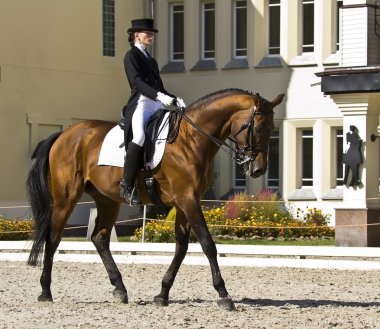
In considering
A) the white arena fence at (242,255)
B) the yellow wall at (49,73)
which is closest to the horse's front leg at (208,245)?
the white arena fence at (242,255)

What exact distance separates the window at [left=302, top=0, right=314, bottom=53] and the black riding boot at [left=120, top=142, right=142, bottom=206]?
19.6 m

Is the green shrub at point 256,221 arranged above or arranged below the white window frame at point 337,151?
below

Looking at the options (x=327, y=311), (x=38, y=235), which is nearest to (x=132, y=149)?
(x=38, y=235)

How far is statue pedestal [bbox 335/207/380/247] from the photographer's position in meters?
26.9

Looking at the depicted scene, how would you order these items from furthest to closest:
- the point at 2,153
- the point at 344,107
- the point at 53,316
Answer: the point at 2,153, the point at 344,107, the point at 53,316

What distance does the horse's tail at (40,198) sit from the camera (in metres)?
15.1

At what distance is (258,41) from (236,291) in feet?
60.1

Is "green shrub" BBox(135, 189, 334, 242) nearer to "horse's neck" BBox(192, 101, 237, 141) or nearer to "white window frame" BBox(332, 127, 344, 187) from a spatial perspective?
"white window frame" BBox(332, 127, 344, 187)

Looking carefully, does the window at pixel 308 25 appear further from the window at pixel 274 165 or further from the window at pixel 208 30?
the window at pixel 208 30

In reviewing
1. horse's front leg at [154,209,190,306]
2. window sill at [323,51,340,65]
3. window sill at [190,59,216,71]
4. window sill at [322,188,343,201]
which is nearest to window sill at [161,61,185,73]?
window sill at [190,59,216,71]

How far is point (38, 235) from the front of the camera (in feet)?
49.7

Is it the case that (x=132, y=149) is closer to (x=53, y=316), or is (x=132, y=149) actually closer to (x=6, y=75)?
(x=53, y=316)

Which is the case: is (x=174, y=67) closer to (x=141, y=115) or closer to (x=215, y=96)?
(x=141, y=115)

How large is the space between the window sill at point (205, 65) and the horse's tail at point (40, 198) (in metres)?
19.3
